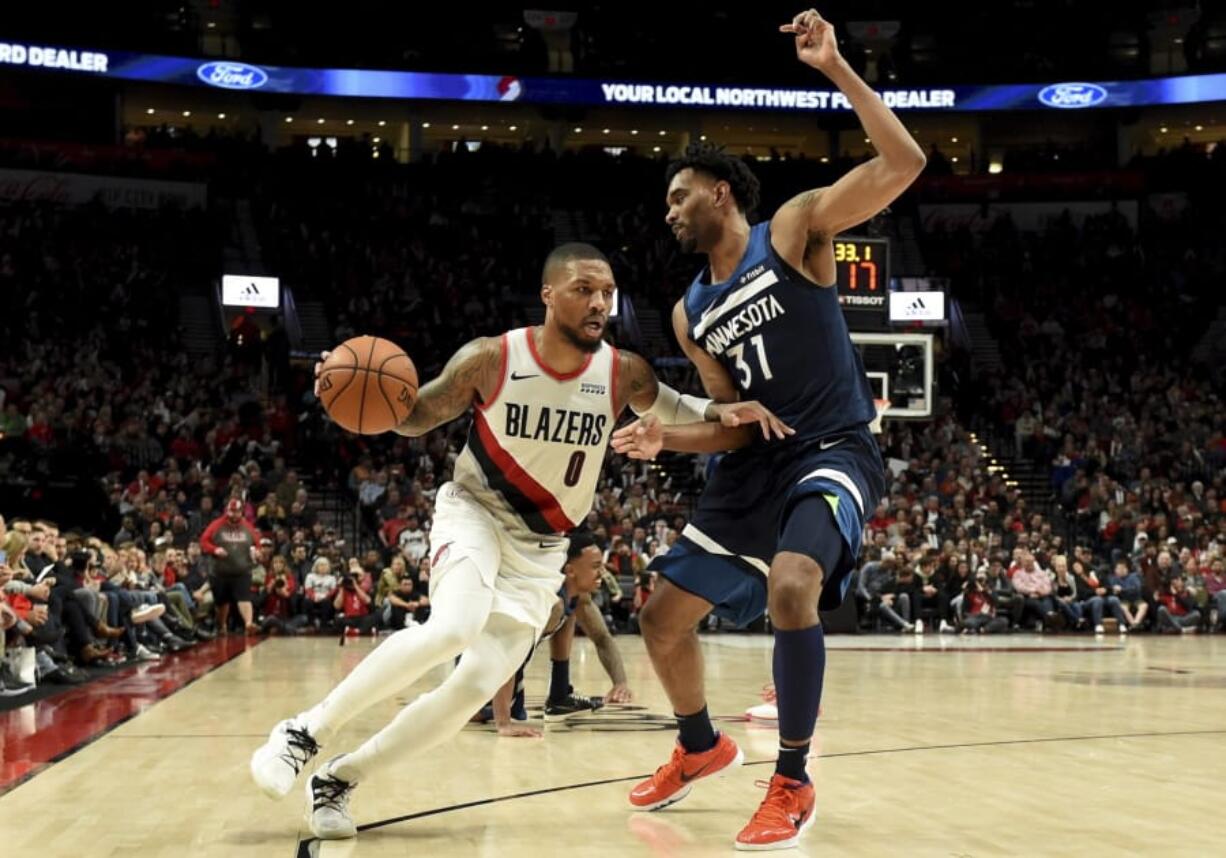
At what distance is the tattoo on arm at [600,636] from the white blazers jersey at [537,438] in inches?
162

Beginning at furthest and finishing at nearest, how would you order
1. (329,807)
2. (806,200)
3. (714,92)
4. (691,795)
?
(714,92) → (691,795) → (806,200) → (329,807)

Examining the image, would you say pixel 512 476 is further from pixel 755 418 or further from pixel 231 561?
pixel 231 561

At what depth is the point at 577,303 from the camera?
5.53 m

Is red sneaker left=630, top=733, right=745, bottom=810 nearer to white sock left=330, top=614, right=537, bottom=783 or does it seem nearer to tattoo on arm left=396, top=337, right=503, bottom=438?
white sock left=330, top=614, right=537, bottom=783

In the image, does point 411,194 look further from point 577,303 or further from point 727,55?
point 577,303

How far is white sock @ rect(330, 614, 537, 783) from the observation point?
16.8ft

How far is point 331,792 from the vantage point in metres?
5.00

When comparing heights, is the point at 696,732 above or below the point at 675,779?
above

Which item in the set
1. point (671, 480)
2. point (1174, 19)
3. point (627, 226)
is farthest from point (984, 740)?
point (1174, 19)

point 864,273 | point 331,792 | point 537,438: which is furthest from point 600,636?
point 864,273

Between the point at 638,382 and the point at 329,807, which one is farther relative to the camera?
the point at 638,382

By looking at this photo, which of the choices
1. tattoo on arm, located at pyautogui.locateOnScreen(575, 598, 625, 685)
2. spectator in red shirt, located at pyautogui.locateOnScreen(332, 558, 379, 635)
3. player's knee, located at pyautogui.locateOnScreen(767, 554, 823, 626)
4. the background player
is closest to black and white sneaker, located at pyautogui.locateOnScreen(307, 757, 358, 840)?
player's knee, located at pyautogui.locateOnScreen(767, 554, 823, 626)

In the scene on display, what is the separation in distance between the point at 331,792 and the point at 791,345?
2.26m

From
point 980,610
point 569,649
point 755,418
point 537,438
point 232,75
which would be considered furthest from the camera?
point 232,75
